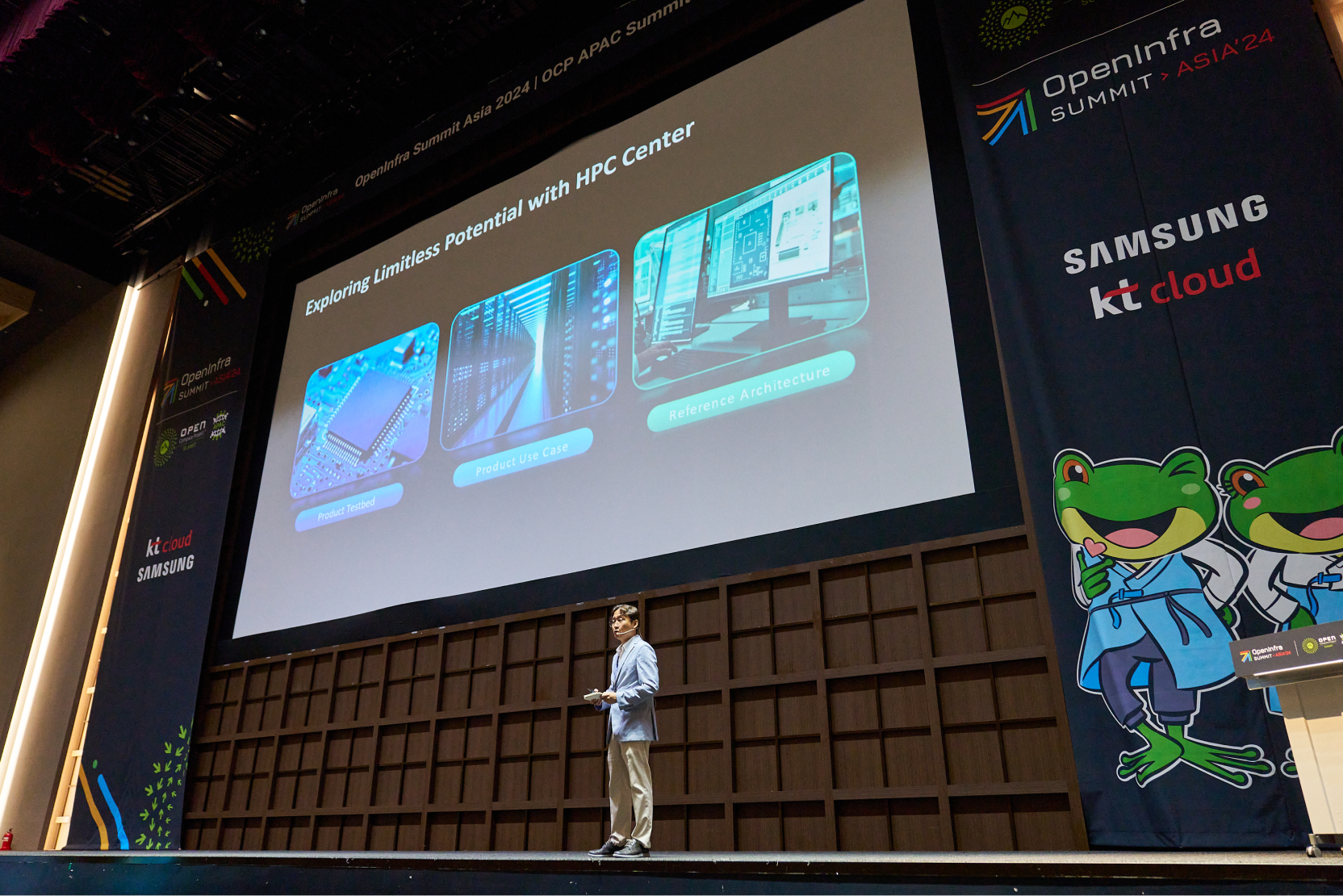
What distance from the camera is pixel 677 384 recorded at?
546 centimetres

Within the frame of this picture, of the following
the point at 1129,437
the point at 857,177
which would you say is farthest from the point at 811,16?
the point at 1129,437

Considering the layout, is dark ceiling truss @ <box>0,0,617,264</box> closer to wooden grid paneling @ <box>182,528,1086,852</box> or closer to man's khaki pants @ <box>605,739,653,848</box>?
wooden grid paneling @ <box>182,528,1086,852</box>

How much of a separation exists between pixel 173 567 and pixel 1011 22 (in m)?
7.27

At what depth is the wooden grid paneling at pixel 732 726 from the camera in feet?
13.4

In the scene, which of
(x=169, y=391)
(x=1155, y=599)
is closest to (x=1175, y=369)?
(x=1155, y=599)

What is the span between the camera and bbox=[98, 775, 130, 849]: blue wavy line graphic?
22.1ft

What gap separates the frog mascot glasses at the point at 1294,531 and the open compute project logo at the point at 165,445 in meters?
8.09

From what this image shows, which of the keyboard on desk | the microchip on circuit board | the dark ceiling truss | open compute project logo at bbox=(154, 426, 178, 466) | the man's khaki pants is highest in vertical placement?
the dark ceiling truss

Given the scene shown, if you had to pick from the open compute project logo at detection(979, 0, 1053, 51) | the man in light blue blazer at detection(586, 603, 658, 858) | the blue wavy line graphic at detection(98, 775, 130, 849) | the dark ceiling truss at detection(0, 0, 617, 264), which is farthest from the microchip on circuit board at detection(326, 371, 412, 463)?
the open compute project logo at detection(979, 0, 1053, 51)

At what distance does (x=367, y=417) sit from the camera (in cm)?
699

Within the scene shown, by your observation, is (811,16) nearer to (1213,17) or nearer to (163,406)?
(1213,17)

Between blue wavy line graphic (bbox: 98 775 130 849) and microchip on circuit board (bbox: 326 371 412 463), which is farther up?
microchip on circuit board (bbox: 326 371 412 463)

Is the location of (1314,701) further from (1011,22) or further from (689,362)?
(1011,22)

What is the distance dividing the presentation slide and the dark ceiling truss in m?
1.30
